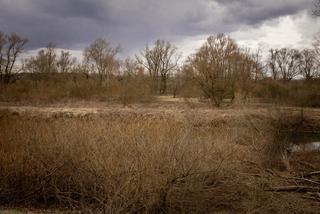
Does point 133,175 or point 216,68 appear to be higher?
point 216,68

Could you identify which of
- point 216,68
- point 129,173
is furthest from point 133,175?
point 216,68

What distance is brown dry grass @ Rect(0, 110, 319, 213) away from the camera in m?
8.24

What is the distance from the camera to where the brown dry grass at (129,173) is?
8.24 meters

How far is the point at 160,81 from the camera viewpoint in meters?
67.6

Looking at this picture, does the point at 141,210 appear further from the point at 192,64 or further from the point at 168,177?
the point at 192,64

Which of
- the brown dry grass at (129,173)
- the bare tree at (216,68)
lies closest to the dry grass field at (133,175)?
the brown dry grass at (129,173)

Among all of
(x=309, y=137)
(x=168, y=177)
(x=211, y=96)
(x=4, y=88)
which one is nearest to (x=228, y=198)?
(x=168, y=177)

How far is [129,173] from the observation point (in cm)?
791

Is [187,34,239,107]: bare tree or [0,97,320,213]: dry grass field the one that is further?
[187,34,239,107]: bare tree

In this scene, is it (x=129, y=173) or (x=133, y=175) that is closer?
(x=129, y=173)

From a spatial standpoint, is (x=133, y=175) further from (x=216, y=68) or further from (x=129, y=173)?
(x=216, y=68)

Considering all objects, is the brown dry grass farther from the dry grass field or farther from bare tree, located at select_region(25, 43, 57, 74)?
bare tree, located at select_region(25, 43, 57, 74)

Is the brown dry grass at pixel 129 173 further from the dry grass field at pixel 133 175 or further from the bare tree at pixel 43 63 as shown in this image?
the bare tree at pixel 43 63

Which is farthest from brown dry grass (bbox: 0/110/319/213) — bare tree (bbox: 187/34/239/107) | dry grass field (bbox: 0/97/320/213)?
bare tree (bbox: 187/34/239/107)
